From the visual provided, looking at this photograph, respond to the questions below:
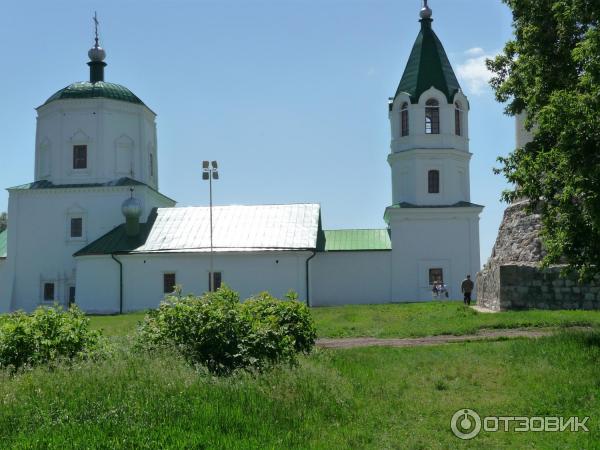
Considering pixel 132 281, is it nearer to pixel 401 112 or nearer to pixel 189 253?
pixel 189 253

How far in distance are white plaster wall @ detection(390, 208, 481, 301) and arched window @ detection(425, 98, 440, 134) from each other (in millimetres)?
3788

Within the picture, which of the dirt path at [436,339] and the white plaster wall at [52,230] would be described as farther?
the white plaster wall at [52,230]

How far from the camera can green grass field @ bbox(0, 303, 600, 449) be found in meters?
7.62

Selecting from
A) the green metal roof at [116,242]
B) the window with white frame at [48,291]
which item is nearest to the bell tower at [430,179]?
the green metal roof at [116,242]

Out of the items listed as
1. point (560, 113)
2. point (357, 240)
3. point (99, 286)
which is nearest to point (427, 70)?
point (357, 240)

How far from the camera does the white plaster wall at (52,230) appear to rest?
34562mm

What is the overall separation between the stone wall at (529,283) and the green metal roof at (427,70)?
42.0ft

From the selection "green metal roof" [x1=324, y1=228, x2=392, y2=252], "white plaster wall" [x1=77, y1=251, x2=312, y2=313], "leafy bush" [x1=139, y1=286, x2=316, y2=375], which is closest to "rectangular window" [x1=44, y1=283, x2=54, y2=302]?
"white plaster wall" [x1=77, y1=251, x2=312, y2=313]

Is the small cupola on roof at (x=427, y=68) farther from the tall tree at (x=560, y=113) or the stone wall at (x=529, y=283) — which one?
the tall tree at (x=560, y=113)

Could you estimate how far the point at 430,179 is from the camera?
33438 mm

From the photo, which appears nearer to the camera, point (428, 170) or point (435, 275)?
point (435, 275)

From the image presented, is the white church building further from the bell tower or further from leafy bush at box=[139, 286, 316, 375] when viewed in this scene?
leafy bush at box=[139, 286, 316, 375]

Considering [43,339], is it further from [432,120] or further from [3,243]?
[3,243]

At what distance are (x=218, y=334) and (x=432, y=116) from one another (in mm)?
24671
